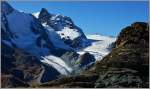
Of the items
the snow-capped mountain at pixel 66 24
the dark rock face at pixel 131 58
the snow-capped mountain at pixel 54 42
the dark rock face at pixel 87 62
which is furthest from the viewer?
the snow-capped mountain at pixel 54 42

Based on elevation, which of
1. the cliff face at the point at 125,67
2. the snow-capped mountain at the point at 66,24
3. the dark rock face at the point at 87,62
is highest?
the snow-capped mountain at the point at 66,24

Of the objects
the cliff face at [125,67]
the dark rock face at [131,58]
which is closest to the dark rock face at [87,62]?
the dark rock face at [131,58]

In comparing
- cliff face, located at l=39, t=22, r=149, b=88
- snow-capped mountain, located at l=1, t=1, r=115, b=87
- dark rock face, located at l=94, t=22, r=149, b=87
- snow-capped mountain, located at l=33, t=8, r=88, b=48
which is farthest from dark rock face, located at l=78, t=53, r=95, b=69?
cliff face, located at l=39, t=22, r=149, b=88

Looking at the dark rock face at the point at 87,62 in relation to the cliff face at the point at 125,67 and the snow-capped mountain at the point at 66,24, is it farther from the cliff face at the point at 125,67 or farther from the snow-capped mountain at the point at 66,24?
the cliff face at the point at 125,67

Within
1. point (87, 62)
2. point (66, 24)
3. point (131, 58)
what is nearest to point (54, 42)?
point (66, 24)

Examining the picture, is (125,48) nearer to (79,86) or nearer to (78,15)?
(78,15)

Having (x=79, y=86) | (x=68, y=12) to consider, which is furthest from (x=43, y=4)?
(x=79, y=86)

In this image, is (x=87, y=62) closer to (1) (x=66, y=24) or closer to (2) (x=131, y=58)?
(2) (x=131, y=58)

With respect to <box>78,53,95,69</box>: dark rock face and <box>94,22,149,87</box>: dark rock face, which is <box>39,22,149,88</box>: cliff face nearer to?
<box>94,22,149,87</box>: dark rock face
